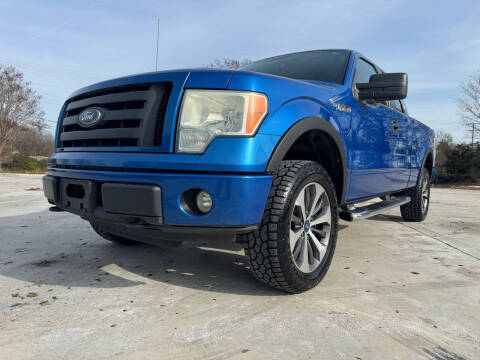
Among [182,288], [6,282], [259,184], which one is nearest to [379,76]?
[259,184]

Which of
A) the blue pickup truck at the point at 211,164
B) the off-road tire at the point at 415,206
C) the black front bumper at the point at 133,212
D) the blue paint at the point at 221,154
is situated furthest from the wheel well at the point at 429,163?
the black front bumper at the point at 133,212

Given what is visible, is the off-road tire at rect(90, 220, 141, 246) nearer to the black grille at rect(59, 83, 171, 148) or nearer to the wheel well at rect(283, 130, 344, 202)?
the black grille at rect(59, 83, 171, 148)

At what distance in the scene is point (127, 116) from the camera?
6.39 feet

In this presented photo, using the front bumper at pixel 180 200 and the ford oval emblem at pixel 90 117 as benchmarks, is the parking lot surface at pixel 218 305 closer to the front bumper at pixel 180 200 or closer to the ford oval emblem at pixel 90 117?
the front bumper at pixel 180 200

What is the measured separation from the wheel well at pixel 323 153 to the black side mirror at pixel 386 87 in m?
0.75

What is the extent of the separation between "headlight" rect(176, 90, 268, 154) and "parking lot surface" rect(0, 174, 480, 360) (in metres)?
0.87

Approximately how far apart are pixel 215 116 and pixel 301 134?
1.79 ft

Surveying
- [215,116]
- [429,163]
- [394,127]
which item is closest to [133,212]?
[215,116]

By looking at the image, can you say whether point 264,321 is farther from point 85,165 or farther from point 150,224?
point 85,165

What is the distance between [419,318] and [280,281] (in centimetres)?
74

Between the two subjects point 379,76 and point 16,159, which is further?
point 16,159

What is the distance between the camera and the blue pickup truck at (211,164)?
1.71 meters

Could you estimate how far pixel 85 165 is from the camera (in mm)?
2023

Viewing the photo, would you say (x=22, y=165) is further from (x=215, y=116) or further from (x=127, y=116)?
(x=215, y=116)
